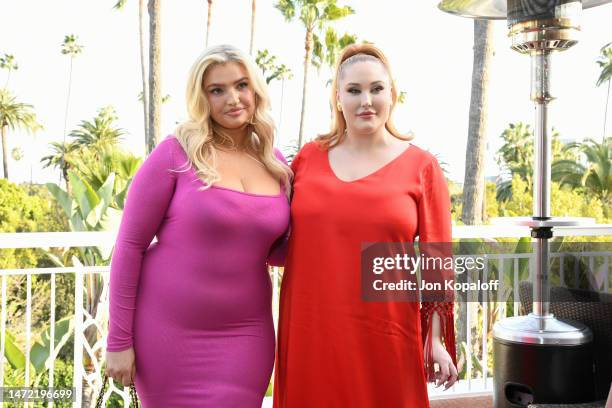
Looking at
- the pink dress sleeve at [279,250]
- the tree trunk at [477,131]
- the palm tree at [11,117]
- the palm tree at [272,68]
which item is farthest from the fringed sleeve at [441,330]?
the palm tree at [11,117]

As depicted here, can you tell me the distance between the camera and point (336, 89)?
2.30 metres

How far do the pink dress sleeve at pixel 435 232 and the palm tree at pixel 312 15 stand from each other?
A: 21317 mm

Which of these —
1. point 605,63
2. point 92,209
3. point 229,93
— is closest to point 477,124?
point 92,209

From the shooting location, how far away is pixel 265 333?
219 cm

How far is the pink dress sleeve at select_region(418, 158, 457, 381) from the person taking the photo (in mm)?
2146

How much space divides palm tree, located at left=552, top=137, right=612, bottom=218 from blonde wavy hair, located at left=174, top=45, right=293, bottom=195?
68.1 feet

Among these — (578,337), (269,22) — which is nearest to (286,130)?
(269,22)

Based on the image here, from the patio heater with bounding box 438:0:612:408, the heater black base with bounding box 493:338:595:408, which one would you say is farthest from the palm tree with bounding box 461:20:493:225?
the heater black base with bounding box 493:338:595:408

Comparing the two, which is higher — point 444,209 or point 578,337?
point 444,209

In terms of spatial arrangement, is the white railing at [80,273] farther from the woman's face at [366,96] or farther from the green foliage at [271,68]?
the green foliage at [271,68]

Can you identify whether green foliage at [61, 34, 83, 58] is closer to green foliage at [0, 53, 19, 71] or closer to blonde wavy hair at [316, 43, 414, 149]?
green foliage at [0, 53, 19, 71]

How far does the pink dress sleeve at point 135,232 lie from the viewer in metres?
2.04

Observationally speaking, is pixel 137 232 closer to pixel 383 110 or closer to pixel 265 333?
pixel 265 333

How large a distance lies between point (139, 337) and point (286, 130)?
3464 cm
